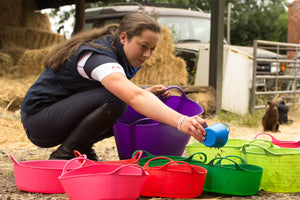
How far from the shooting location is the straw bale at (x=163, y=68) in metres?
5.66

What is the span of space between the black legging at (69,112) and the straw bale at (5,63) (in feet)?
12.0

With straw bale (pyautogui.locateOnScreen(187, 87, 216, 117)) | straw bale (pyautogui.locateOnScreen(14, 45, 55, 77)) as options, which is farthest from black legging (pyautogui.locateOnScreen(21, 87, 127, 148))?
straw bale (pyautogui.locateOnScreen(14, 45, 55, 77))

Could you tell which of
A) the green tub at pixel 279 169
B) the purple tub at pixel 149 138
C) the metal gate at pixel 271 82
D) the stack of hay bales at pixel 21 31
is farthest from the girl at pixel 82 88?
the metal gate at pixel 271 82

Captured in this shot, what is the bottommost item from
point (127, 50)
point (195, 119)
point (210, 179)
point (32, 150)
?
point (32, 150)

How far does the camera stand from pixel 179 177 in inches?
74.5

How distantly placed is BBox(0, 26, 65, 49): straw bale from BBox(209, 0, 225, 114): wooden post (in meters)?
2.84

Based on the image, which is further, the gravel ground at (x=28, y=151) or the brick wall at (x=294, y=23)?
the brick wall at (x=294, y=23)

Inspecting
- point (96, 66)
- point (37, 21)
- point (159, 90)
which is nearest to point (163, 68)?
point (37, 21)

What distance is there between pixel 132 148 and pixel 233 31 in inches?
957

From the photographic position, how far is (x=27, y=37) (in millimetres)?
6539

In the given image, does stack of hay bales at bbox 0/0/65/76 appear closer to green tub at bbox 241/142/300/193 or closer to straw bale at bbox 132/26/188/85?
straw bale at bbox 132/26/188/85

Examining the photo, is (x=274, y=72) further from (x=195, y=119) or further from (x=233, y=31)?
(x=233, y=31)

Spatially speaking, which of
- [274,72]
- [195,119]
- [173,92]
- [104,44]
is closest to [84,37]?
[104,44]

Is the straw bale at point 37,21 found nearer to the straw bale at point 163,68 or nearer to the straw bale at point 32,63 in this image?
the straw bale at point 32,63
